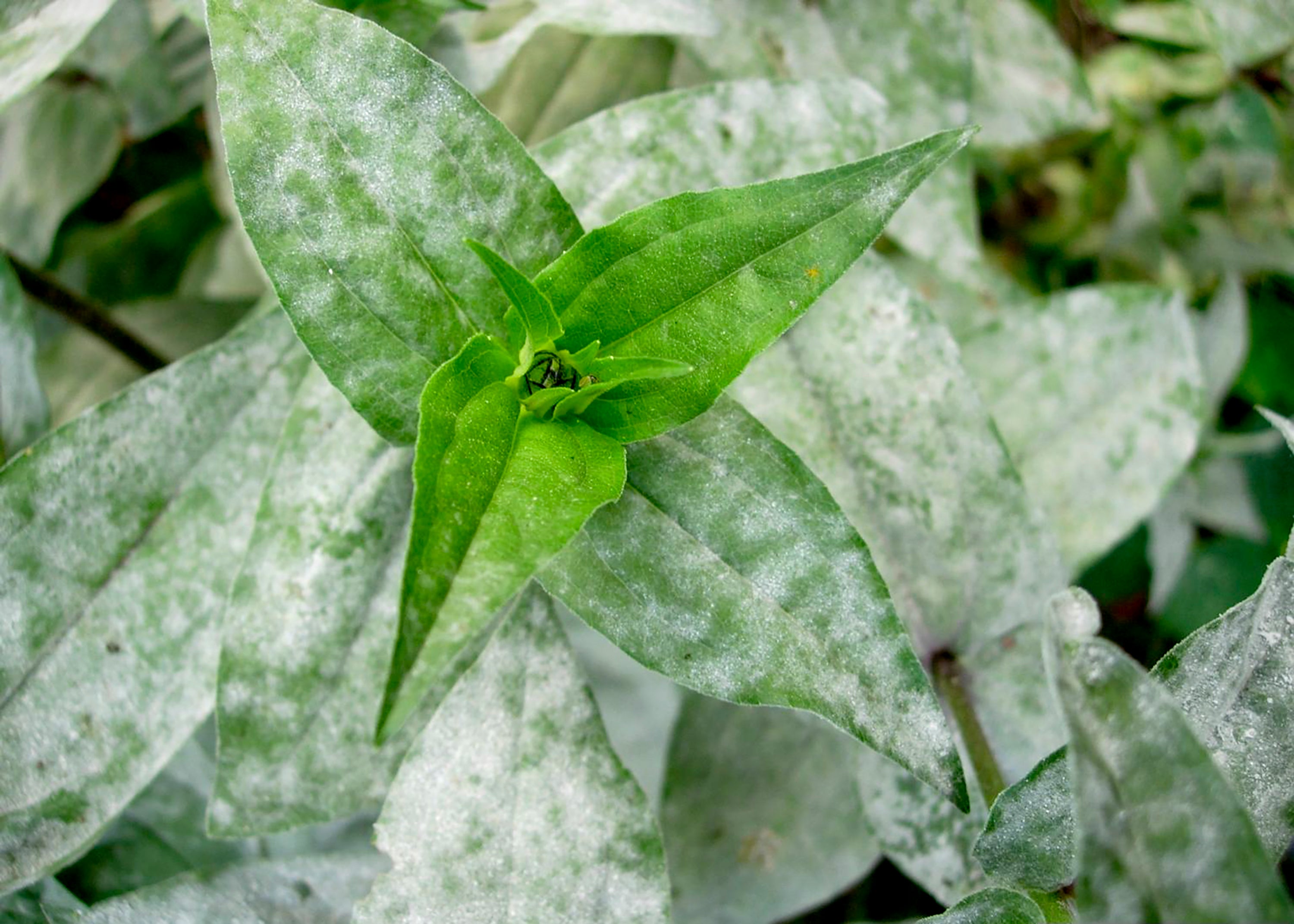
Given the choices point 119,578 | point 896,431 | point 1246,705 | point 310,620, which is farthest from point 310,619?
point 1246,705

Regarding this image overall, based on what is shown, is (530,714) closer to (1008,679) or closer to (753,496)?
(753,496)

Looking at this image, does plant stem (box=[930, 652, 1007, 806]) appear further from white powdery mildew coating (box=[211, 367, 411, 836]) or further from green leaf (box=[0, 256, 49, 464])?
green leaf (box=[0, 256, 49, 464])

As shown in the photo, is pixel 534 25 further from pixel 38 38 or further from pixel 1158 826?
pixel 1158 826

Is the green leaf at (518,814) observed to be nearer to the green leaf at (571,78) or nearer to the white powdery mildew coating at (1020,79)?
the green leaf at (571,78)

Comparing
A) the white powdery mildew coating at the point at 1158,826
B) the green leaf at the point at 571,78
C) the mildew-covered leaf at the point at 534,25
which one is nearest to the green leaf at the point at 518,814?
the white powdery mildew coating at the point at 1158,826

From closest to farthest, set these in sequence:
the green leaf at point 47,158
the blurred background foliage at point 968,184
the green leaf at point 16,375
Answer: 1. the green leaf at point 16,375
2. the blurred background foliage at point 968,184
3. the green leaf at point 47,158

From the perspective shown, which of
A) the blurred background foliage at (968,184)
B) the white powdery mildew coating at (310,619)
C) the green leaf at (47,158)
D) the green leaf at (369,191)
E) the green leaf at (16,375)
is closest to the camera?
the green leaf at (369,191)

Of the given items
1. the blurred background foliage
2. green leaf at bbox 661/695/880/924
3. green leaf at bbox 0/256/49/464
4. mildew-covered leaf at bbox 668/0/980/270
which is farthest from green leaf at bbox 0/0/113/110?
green leaf at bbox 661/695/880/924
